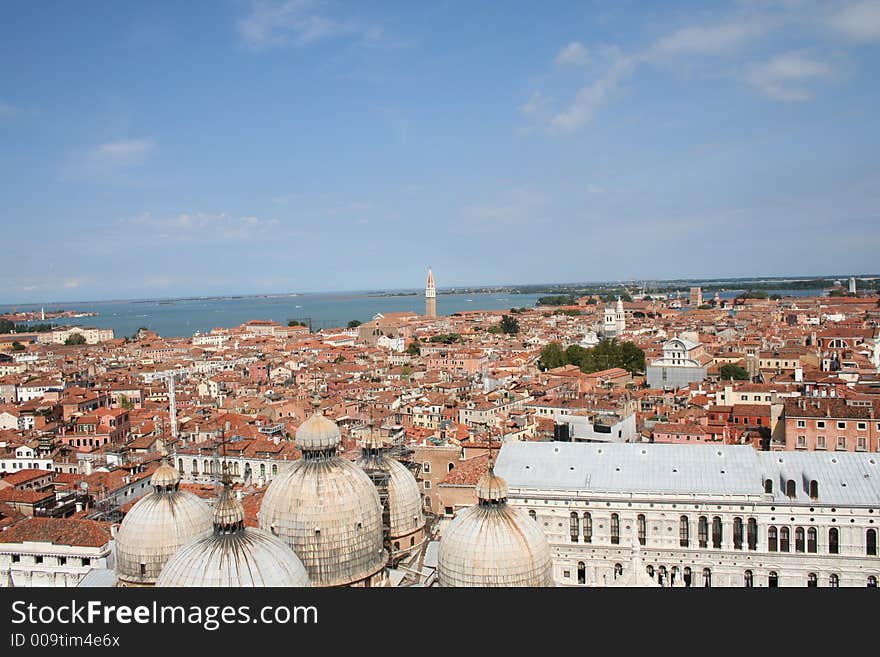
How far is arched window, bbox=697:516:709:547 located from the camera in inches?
700

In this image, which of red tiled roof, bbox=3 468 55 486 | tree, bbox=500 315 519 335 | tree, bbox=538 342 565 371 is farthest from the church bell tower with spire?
red tiled roof, bbox=3 468 55 486

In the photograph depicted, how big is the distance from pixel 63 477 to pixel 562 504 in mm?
19914

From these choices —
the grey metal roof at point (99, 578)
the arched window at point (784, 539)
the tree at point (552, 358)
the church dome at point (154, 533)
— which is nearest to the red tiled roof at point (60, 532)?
the grey metal roof at point (99, 578)

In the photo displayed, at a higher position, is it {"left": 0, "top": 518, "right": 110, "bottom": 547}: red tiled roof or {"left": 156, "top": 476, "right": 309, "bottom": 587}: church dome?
{"left": 156, "top": 476, "right": 309, "bottom": 587}: church dome

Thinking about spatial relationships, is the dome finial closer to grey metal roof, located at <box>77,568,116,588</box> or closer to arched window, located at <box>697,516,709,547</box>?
grey metal roof, located at <box>77,568,116,588</box>

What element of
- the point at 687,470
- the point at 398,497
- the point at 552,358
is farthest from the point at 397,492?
the point at 552,358

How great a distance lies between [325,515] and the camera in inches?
502

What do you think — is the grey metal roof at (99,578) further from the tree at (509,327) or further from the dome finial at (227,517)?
the tree at (509,327)

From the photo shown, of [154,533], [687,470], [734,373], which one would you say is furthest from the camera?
[734,373]

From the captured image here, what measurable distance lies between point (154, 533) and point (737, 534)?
13.2 m

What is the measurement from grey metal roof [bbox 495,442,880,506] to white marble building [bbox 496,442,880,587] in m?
0.03

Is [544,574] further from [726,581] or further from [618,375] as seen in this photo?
[618,375]

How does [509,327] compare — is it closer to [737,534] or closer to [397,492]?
[737,534]

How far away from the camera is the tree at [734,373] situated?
48750 mm
